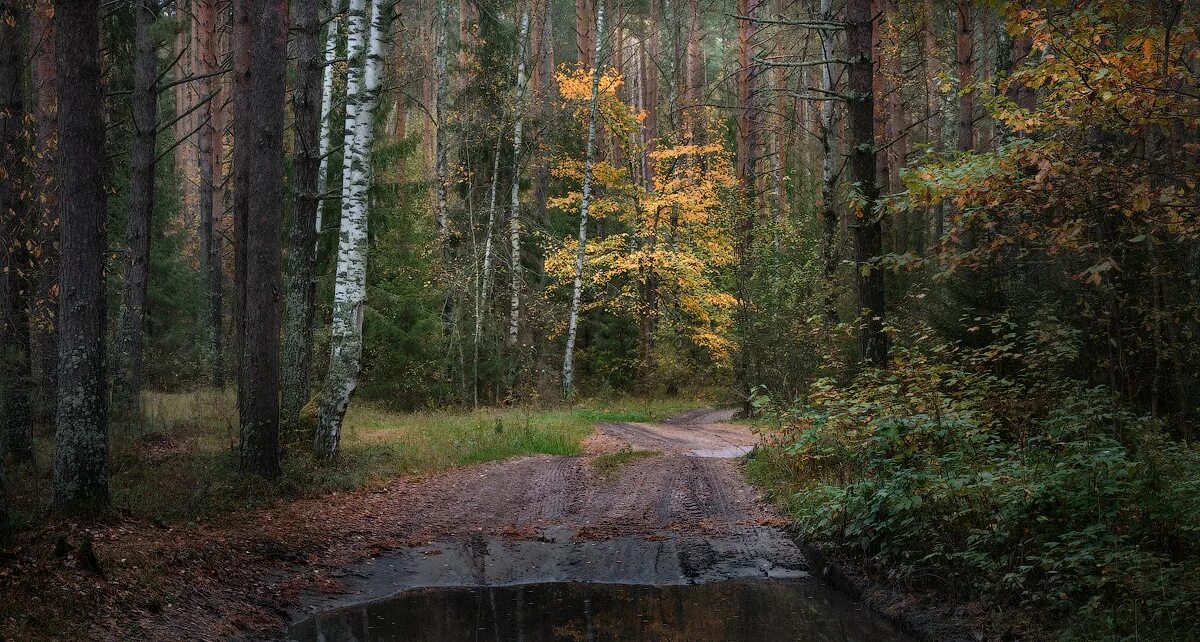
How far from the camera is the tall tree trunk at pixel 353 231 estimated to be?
40.3 feet

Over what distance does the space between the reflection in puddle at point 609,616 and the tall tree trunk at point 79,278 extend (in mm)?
3211

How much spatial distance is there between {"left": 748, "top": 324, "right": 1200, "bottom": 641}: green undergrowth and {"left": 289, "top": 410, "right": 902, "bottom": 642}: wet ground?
0.68m

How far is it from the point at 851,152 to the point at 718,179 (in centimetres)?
1735

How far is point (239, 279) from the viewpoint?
15.4 meters

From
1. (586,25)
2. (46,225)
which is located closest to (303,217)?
(46,225)

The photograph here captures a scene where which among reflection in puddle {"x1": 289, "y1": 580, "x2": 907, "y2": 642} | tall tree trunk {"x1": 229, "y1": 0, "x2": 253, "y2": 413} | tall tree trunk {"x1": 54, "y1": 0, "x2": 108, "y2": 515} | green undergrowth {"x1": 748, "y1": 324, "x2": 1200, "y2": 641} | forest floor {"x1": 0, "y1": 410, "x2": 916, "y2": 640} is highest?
tall tree trunk {"x1": 229, "y1": 0, "x2": 253, "y2": 413}

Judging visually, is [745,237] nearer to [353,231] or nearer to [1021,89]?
[1021,89]

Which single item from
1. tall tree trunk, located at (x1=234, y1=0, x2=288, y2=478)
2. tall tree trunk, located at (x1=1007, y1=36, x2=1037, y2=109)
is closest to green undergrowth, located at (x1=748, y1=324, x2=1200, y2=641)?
tall tree trunk, located at (x1=234, y1=0, x2=288, y2=478)

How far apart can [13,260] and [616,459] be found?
9.26 metres

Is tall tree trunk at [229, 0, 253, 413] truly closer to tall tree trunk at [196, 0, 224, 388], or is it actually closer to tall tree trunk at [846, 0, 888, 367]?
tall tree trunk at [846, 0, 888, 367]

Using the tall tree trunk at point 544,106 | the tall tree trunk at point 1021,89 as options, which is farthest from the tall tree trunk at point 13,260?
the tall tree trunk at point 544,106

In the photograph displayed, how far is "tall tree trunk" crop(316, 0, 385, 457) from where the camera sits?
1228 cm

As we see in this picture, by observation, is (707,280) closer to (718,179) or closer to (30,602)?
(718,179)

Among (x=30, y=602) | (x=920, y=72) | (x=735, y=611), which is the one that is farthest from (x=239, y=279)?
(x=920, y=72)
